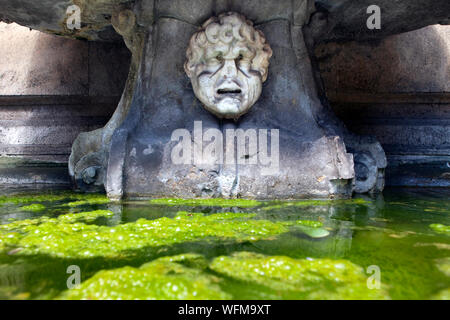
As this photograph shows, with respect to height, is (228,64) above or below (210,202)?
above

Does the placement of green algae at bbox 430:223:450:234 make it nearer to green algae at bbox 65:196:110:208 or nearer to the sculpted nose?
the sculpted nose

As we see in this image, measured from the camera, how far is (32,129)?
3092mm

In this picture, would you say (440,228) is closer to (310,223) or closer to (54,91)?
(310,223)

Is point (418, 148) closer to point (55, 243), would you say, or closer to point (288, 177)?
point (288, 177)

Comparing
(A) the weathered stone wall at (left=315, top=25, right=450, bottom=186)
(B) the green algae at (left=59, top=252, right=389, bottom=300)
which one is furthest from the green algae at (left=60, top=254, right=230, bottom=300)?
(A) the weathered stone wall at (left=315, top=25, right=450, bottom=186)

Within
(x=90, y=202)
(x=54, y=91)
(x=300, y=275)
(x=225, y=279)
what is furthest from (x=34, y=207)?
(x=54, y=91)

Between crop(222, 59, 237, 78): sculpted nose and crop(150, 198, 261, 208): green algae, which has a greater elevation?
crop(222, 59, 237, 78): sculpted nose

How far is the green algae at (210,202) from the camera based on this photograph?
1.64 metres

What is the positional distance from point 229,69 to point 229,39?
14 centimetres

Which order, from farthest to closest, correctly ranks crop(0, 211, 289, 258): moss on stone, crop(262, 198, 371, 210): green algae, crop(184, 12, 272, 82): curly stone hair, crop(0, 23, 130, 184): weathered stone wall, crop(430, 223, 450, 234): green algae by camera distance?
1. crop(0, 23, 130, 184): weathered stone wall
2. crop(184, 12, 272, 82): curly stone hair
3. crop(262, 198, 371, 210): green algae
4. crop(430, 223, 450, 234): green algae
5. crop(0, 211, 289, 258): moss on stone

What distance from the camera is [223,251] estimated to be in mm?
991

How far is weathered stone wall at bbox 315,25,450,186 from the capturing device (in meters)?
2.82

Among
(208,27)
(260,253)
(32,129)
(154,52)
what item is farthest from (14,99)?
(260,253)

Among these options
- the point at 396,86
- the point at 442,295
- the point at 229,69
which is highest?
the point at 396,86
